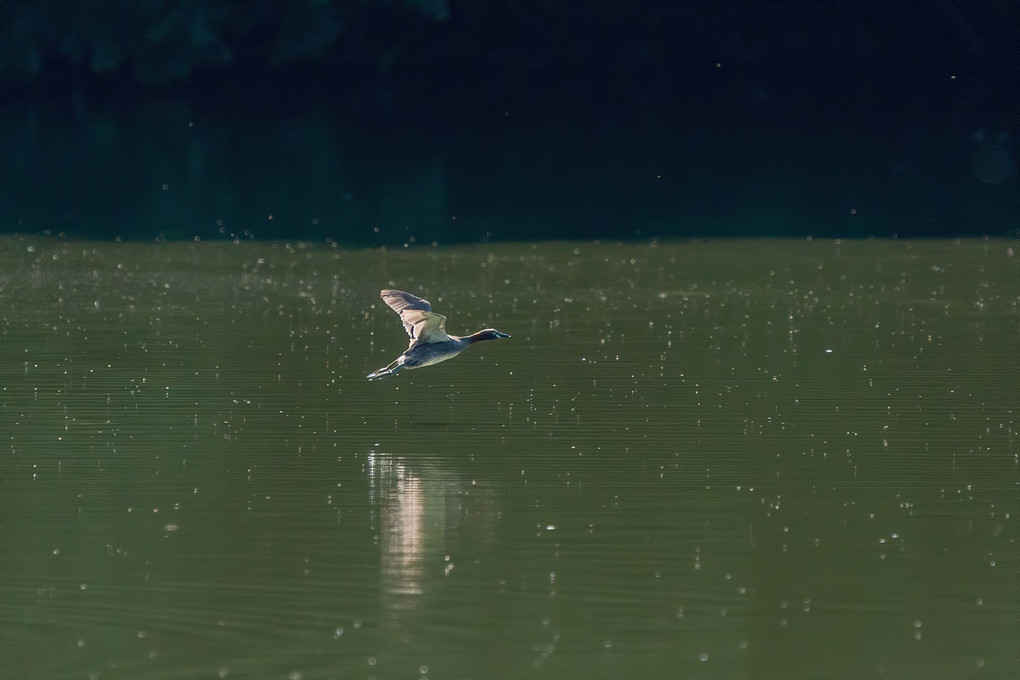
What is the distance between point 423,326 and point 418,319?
18 centimetres

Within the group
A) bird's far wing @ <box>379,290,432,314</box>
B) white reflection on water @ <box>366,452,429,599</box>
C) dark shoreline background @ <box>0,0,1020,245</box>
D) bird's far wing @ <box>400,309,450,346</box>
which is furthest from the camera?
dark shoreline background @ <box>0,0,1020,245</box>

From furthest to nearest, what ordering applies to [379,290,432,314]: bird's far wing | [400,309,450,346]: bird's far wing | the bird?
1. [379,290,432,314]: bird's far wing
2. the bird
3. [400,309,450,346]: bird's far wing

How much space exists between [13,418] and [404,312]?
11.3 ft

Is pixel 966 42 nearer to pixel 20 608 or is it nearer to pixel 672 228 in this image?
pixel 672 228

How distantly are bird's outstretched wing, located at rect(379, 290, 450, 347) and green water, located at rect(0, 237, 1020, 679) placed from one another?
697 millimetres

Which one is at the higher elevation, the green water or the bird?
the bird

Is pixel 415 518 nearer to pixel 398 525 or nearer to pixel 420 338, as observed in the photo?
pixel 398 525

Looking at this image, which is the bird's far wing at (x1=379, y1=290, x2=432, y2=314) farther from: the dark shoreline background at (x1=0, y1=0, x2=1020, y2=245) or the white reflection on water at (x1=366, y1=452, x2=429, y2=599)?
the dark shoreline background at (x1=0, y1=0, x2=1020, y2=245)

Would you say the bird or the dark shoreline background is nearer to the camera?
the bird

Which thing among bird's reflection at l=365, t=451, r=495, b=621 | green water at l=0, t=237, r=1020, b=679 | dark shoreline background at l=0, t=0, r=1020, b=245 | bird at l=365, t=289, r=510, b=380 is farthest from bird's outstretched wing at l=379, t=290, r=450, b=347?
dark shoreline background at l=0, t=0, r=1020, b=245

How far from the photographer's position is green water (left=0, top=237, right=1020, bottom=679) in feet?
29.2

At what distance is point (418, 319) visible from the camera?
15.4 m

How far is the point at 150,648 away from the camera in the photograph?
8664 mm

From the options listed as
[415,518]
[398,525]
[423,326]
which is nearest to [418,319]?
[423,326]
